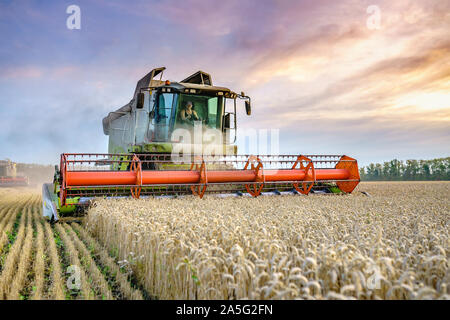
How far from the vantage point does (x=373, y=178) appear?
35281 mm

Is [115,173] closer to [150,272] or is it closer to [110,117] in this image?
[150,272]

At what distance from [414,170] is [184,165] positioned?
32.6 m

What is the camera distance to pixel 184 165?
7961mm

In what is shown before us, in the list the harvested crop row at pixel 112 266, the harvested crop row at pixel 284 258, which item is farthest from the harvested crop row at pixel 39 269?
the harvested crop row at pixel 284 258

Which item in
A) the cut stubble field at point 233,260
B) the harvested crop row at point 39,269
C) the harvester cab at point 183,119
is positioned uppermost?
the harvester cab at point 183,119

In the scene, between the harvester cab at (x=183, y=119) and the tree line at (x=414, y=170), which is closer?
the harvester cab at (x=183, y=119)

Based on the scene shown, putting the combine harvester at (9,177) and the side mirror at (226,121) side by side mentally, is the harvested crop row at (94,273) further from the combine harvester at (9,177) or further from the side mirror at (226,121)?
the combine harvester at (9,177)

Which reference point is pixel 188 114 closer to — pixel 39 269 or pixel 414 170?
pixel 39 269

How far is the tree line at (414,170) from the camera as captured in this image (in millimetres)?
32156

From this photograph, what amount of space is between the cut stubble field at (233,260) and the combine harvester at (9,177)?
104 ft

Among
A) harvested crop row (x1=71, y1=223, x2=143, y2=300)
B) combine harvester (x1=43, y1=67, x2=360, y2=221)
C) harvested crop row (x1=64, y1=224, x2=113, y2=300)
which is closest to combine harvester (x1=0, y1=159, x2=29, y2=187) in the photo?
combine harvester (x1=43, y1=67, x2=360, y2=221)

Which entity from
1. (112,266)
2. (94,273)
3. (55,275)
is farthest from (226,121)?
(55,275)

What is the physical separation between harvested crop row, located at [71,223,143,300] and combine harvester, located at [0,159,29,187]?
A: 3188cm
